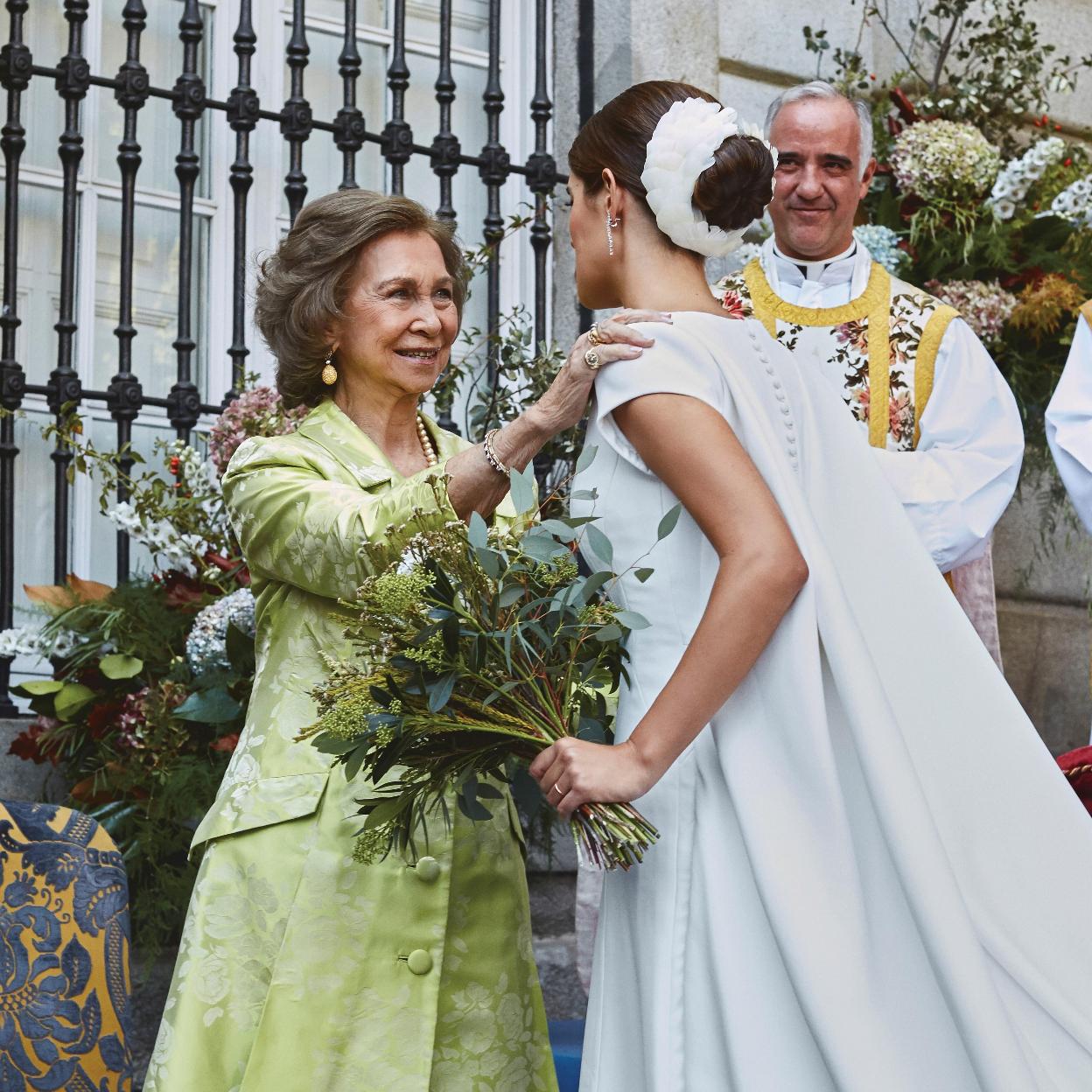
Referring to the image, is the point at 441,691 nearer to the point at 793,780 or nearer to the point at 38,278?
the point at 793,780

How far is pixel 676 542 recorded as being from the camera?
83.6 inches

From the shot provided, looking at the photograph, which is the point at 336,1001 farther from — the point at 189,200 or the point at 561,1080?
the point at 189,200

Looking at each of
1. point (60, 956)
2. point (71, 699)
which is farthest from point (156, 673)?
point (60, 956)

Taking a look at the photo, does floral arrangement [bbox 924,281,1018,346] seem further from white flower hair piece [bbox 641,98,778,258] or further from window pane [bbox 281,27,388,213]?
white flower hair piece [bbox 641,98,778,258]

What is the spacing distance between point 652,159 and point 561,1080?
1920 millimetres

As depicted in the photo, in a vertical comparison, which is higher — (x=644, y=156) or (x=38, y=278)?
(x=38, y=278)

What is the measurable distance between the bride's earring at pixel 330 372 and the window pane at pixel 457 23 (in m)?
2.69

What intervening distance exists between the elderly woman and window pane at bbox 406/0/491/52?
2926mm

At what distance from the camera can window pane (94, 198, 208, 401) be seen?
4.64 m

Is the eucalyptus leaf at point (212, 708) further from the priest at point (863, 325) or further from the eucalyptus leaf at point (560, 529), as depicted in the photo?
the eucalyptus leaf at point (560, 529)

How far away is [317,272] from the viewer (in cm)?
282

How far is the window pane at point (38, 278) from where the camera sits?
4.50 m

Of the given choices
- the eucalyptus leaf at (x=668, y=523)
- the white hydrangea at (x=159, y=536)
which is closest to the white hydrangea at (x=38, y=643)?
the white hydrangea at (x=159, y=536)

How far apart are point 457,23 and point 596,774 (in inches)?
153
